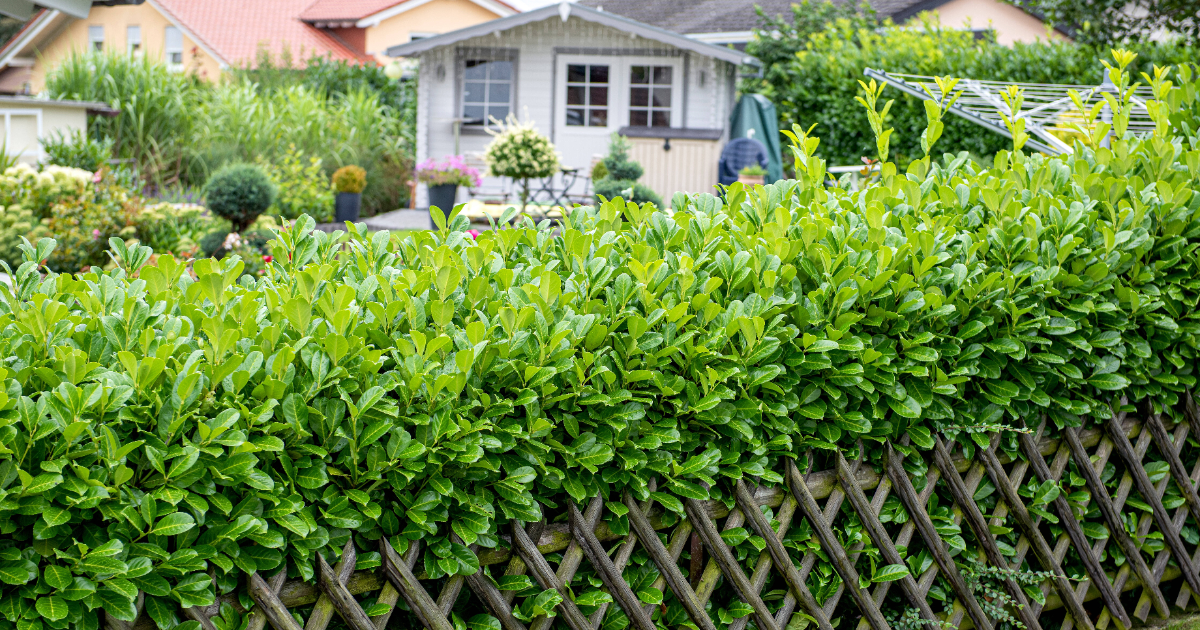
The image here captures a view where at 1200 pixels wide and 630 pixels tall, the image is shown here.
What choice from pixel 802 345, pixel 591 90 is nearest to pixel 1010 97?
pixel 802 345

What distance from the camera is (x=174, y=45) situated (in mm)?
29516

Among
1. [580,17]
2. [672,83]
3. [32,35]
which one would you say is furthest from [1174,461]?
[32,35]

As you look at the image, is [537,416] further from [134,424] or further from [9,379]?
[9,379]

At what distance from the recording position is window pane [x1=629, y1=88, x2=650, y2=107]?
55.1ft

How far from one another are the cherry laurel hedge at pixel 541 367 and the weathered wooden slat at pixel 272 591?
0.03 m

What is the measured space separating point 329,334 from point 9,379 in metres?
0.55

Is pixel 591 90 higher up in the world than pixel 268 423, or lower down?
higher up

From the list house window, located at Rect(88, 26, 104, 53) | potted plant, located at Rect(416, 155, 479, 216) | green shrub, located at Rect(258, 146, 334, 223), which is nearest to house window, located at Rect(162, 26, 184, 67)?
house window, located at Rect(88, 26, 104, 53)

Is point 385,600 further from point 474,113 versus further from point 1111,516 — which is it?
point 474,113

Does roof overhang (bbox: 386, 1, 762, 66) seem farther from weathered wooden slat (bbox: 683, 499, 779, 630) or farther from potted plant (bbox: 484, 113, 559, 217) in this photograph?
weathered wooden slat (bbox: 683, 499, 779, 630)

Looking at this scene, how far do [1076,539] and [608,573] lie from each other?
1.66 m

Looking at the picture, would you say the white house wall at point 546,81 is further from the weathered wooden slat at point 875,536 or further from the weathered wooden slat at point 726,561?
the weathered wooden slat at point 726,561

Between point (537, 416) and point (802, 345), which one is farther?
point (802, 345)

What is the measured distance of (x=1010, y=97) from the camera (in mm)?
3336
